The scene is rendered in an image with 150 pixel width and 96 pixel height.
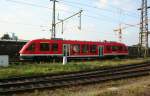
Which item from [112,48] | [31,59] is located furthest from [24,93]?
[112,48]

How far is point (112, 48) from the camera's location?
140ft

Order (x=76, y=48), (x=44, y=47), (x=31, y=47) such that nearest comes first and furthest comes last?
(x=31, y=47), (x=44, y=47), (x=76, y=48)

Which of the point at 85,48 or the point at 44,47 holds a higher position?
the point at 44,47

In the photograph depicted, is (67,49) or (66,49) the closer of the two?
(66,49)

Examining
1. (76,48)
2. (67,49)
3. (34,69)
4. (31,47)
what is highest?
(31,47)

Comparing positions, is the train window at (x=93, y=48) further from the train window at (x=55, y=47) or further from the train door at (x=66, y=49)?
the train window at (x=55, y=47)

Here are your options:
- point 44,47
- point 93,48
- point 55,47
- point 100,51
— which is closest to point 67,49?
point 55,47

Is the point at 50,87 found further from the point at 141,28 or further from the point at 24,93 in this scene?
the point at 141,28

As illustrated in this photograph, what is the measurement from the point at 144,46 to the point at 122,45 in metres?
5.42

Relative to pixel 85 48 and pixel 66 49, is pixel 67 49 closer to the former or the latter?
pixel 66 49

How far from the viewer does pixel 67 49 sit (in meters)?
36.3

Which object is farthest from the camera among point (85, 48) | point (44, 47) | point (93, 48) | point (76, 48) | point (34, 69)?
point (93, 48)

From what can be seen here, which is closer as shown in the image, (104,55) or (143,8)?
(104,55)

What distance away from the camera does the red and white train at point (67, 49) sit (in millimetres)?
33125
